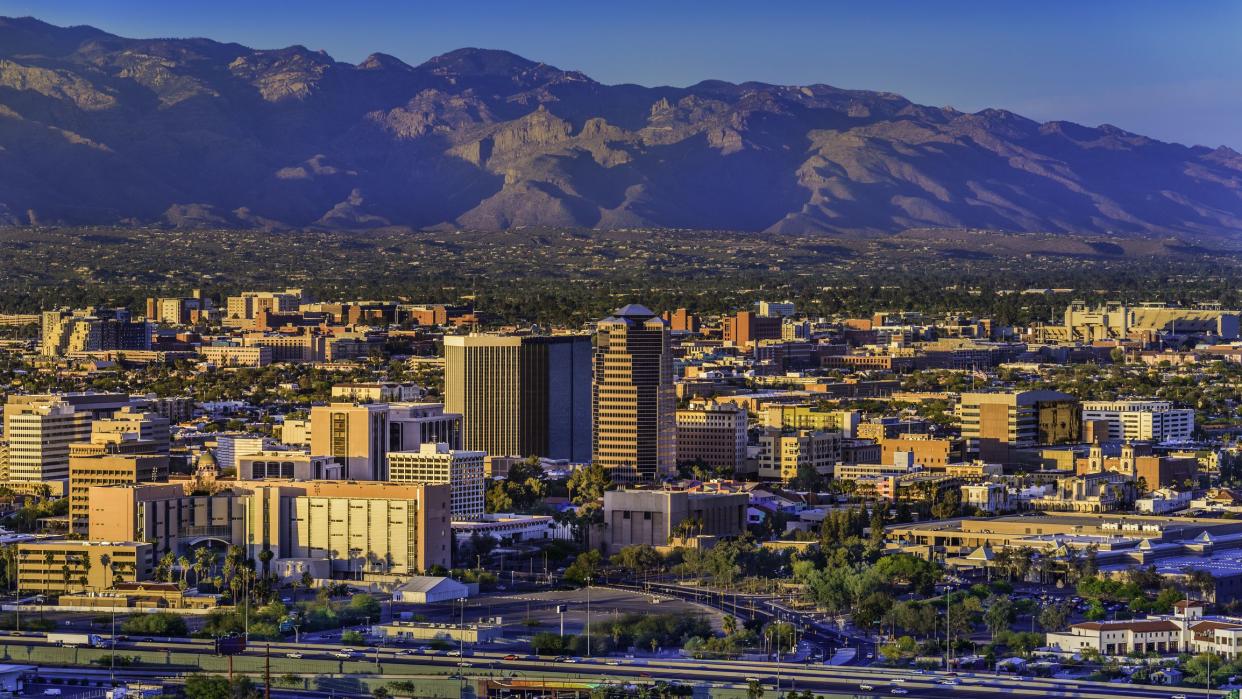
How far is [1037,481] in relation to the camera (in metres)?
87.2

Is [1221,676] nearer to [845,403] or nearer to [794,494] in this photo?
[794,494]

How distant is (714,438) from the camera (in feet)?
310

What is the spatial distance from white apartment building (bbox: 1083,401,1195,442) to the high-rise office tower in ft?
61.0

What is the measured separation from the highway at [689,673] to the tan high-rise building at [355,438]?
23637mm

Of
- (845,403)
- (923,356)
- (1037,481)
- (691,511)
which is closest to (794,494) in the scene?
(1037,481)

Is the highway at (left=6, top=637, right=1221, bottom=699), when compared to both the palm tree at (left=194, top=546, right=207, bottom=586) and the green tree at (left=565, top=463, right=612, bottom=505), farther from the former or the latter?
the green tree at (left=565, top=463, right=612, bottom=505)

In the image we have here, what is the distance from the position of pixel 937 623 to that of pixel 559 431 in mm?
36124

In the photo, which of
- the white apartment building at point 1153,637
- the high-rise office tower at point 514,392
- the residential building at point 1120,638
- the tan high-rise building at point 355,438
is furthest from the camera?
the high-rise office tower at point 514,392

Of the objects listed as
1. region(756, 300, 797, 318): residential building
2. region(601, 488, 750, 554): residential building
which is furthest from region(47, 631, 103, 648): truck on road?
region(756, 300, 797, 318): residential building

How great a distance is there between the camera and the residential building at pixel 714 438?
93.8 metres

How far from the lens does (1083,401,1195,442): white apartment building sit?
103125mm

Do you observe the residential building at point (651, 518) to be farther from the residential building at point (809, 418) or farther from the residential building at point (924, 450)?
the residential building at point (809, 418)

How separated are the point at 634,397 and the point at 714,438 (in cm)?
546

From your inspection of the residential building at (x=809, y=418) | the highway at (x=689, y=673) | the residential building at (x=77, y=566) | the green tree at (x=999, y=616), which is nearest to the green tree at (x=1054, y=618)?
the green tree at (x=999, y=616)
